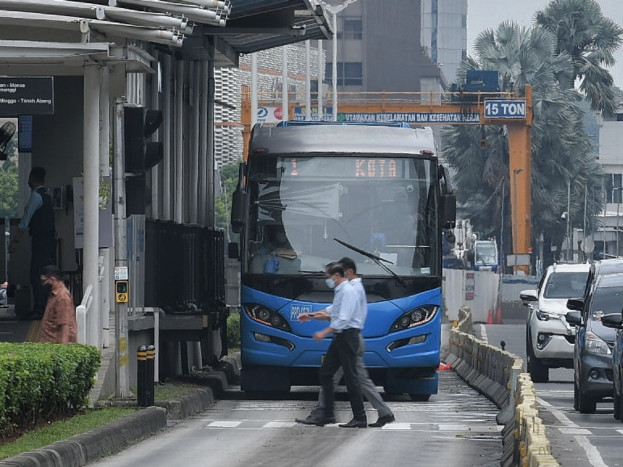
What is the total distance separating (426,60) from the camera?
443 feet

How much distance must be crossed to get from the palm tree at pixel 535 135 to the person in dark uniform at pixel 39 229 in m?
66.1

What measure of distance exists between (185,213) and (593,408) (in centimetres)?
985

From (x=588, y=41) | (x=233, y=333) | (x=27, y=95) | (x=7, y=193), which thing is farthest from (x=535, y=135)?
(x=27, y=95)

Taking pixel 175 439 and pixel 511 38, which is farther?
pixel 511 38

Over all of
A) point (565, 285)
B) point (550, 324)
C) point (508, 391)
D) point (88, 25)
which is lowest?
point (508, 391)

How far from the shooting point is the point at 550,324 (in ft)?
96.0

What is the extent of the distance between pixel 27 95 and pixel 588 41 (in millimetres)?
79186

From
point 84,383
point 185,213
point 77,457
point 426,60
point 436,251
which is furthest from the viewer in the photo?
point 426,60

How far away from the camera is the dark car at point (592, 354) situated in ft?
68.2

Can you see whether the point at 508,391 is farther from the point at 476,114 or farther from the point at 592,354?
the point at 476,114

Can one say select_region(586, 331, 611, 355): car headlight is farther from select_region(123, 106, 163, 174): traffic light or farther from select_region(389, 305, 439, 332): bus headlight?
select_region(123, 106, 163, 174): traffic light

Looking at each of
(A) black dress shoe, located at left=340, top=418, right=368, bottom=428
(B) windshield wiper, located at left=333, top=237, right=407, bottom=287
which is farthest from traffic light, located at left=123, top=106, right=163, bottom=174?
(B) windshield wiper, located at left=333, top=237, right=407, bottom=287

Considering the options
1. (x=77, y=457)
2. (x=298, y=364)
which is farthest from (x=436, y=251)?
(x=77, y=457)

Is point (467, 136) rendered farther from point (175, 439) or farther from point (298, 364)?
point (175, 439)
